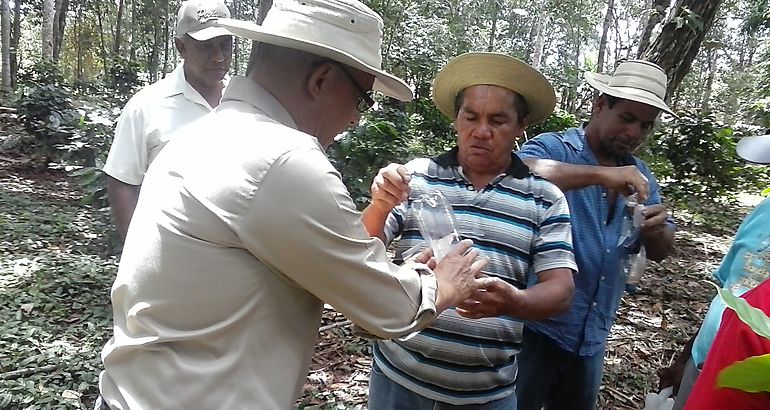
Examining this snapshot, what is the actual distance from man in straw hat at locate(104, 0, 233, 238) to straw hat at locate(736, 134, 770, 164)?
5.51ft

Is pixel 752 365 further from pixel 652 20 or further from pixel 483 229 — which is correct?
pixel 652 20

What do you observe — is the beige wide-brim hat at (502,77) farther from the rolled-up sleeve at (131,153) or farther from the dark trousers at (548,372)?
the rolled-up sleeve at (131,153)

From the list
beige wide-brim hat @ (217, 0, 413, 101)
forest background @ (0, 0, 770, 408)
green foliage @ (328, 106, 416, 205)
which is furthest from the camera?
green foliage @ (328, 106, 416, 205)

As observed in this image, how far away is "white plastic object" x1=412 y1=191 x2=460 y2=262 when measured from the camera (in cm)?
177

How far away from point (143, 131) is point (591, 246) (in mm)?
1678

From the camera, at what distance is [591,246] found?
6.95ft

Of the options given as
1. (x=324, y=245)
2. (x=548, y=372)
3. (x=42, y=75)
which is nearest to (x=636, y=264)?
(x=548, y=372)

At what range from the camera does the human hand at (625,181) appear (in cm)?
185

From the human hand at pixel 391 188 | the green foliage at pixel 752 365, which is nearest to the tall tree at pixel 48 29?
the human hand at pixel 391 188

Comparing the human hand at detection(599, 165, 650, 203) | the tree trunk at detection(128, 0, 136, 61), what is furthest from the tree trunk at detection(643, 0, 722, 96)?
the tree trunk at detection(128, 0, 136, 61)

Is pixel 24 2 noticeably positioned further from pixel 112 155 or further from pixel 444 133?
pixel 112 155

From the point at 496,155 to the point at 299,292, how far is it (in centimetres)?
87

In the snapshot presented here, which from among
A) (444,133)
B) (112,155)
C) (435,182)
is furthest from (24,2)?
(435,182)

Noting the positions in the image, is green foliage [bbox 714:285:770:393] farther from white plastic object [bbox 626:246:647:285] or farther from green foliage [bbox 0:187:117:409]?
green foliage [bbox 0:187:117:409]
